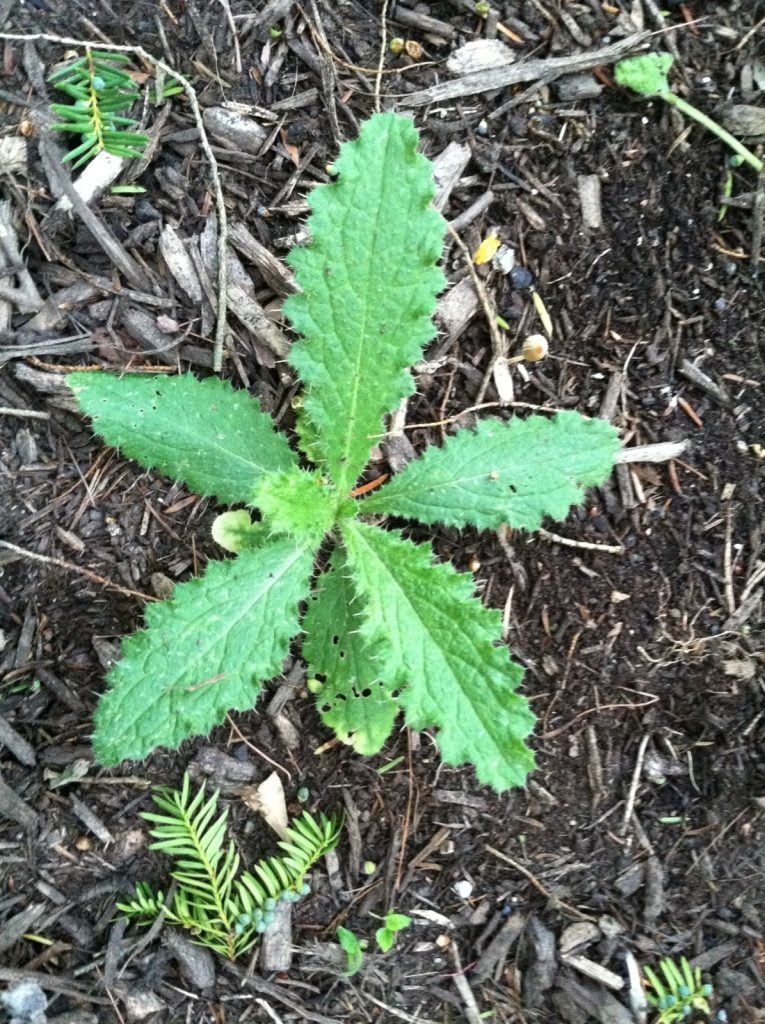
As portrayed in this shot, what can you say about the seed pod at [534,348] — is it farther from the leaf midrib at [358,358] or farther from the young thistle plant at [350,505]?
the leaf midrib at [358,358]

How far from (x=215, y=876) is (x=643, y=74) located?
8.96ft

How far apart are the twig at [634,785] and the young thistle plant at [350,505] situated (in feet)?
2.01

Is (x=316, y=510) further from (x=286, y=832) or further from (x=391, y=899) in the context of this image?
(x=391, y=899)

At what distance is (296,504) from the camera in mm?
2191

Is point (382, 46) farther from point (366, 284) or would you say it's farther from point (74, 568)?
point (74, 568)

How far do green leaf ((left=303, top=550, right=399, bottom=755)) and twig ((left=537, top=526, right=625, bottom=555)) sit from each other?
2.13 ft

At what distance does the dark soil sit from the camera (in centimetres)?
243

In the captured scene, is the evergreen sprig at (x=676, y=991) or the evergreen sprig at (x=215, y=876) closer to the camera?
the evergreen sprig at (x=215, y=876)

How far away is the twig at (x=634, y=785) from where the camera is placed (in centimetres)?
260

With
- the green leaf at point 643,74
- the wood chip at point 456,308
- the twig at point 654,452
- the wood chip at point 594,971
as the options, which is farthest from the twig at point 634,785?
the green leaf at point 643,74

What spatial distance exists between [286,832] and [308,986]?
447 millimetres

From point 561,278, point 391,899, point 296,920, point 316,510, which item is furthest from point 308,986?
point 561,278

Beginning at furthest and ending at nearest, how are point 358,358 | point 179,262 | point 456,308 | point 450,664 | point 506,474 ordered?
point 456,308 < point 179,262 < point 506,474 < point 358,358 < point 450,664

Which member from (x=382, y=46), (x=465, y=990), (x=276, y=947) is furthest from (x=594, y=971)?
(x=382, y=46)
